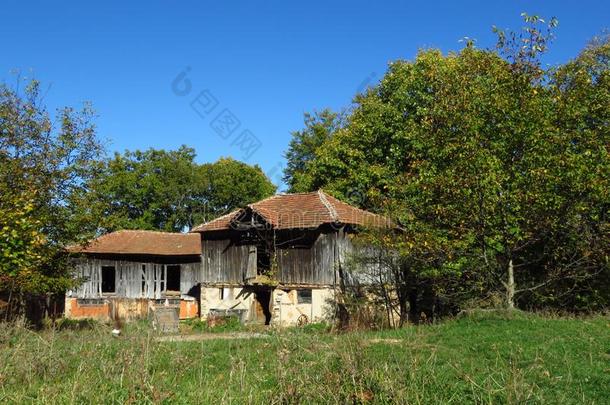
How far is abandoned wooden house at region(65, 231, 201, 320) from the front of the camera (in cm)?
3362

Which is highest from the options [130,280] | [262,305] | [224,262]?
[224,262]

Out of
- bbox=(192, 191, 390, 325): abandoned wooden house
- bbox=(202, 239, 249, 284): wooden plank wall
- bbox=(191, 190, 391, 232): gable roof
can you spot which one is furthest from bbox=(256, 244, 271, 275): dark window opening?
bbox=(191, 190, 391, 232): gable roof

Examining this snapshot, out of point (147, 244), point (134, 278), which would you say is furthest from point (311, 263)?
point (147, 244)

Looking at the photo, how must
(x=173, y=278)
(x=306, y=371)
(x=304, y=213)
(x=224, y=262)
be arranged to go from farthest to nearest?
(x=173, y=278)
(x=224, y=262)
(x=304, y=213)
(x=306, y=371)

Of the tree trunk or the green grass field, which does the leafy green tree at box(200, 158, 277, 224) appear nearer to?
the tree trunk

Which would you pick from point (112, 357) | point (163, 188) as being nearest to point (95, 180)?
point (112, 357)

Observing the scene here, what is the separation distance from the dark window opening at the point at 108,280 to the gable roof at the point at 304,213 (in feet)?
35.4

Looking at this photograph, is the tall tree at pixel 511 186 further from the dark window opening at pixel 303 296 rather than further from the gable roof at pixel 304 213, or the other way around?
the dark window opening at pixel 303 296

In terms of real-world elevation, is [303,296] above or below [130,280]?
below

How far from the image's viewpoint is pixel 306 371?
23.9ft

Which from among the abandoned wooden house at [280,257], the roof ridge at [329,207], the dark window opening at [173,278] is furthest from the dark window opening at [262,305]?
the dark window opening at [173,278]

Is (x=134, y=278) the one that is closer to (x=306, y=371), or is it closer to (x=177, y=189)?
(x=177, y=189)

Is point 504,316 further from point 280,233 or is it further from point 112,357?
point 280,233

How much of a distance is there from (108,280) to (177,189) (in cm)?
1696
